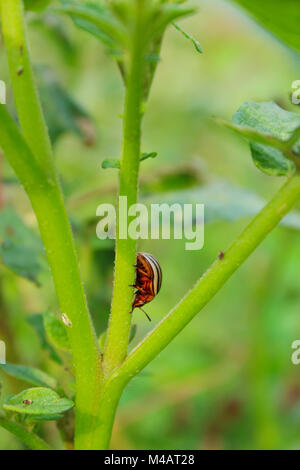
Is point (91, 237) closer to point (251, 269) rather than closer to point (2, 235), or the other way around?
point (2, 235)

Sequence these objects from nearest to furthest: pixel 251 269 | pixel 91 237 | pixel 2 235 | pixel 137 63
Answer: pixel 137 63 → pixel 2 235 → pixel 91 237 → pixel 251 269

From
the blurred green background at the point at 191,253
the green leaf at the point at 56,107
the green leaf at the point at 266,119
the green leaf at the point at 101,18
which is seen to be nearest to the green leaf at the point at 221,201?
the blurred green background at the point at 191,253

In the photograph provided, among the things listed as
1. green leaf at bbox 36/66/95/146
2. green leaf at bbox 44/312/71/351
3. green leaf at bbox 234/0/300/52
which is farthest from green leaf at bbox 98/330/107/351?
green leaf at bbox 36/66/95/146

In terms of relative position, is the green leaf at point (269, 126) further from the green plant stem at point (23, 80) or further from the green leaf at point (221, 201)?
the green leaf at point (221, 201)

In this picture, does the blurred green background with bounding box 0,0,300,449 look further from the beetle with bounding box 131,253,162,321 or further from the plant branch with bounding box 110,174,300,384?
the plant branch with bounding box 110,174,300,384
